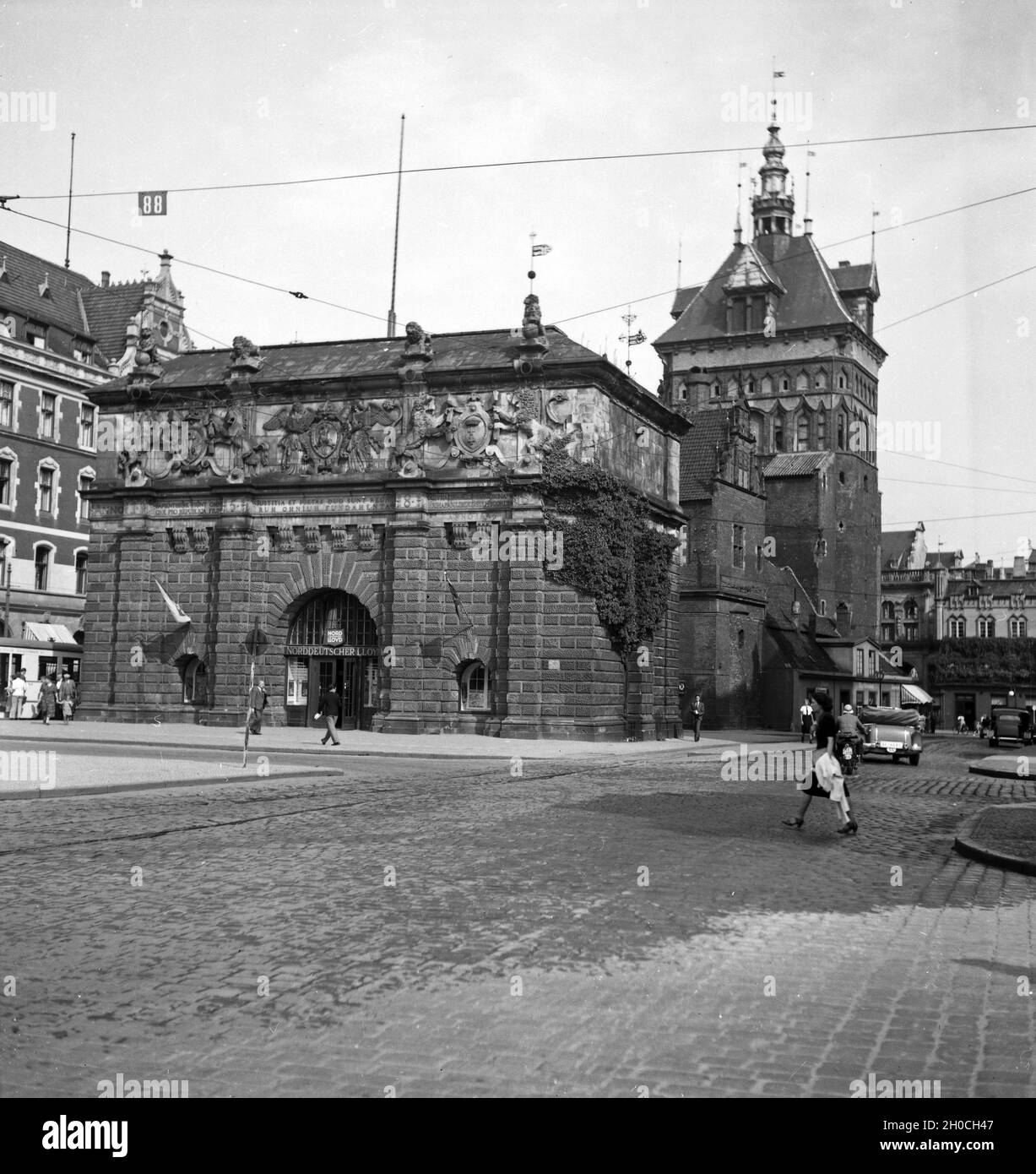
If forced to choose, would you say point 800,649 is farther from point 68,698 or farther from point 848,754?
point 848,754

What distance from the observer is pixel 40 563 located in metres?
60.5

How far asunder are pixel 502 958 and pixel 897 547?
123 metres

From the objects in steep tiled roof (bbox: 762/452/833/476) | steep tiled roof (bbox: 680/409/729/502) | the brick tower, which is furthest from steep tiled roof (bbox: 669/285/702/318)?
steep tiled roof (bbox: 680/409/729/502)

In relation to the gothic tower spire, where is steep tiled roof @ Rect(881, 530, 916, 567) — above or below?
below

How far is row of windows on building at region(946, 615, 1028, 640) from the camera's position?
11300 centimetres

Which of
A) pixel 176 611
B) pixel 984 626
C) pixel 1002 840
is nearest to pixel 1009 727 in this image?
pixel 176 611

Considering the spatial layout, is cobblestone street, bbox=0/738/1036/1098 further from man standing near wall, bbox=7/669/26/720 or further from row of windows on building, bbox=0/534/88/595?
row of windows on building, bbox=0/534/88/595

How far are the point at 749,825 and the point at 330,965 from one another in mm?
9268

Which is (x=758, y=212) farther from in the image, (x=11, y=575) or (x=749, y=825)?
(x=749, y=825)

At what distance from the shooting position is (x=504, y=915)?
9.32m

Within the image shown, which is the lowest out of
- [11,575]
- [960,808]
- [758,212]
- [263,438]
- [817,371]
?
[960,808]

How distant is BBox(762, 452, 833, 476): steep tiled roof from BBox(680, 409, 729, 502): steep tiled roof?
51.9ft

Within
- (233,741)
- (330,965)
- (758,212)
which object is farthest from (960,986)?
(758,212)

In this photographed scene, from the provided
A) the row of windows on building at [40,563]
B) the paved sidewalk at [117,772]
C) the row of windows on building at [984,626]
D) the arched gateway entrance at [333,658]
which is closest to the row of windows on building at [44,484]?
the row of windows on building at [40,563]
